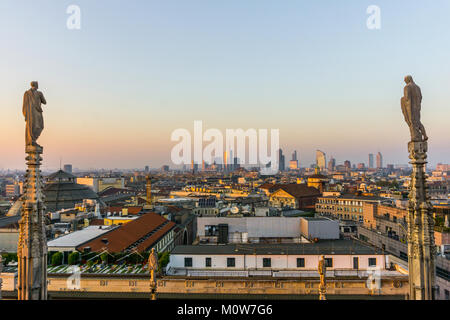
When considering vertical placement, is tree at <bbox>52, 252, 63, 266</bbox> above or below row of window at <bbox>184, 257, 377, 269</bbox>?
above

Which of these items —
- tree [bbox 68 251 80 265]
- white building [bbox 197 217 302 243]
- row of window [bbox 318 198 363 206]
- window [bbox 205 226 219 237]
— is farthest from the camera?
row of window [bbox 318 198 363 206]

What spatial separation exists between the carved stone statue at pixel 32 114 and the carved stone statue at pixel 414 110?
21.6ft

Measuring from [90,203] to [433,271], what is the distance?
5717 centimetres

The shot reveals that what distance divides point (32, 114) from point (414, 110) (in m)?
6.79

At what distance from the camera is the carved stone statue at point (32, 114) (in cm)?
539

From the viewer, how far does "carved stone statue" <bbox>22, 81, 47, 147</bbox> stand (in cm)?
539

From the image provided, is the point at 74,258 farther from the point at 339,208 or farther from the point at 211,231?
the point at 339,208

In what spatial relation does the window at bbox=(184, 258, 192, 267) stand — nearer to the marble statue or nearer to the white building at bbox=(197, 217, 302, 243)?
the white building at bbox=(197, 217, 302, 243)

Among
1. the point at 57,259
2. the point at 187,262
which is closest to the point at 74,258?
the point at 57,259

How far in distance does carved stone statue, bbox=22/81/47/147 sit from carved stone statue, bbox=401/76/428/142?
21.6ft

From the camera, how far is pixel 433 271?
497 cm

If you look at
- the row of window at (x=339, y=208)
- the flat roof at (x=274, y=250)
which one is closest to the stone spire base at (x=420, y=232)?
the flat roof at (x=274, y=250)

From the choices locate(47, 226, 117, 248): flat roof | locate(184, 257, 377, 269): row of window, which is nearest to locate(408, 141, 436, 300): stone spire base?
locate(184, 257, 377, 269): row of window
